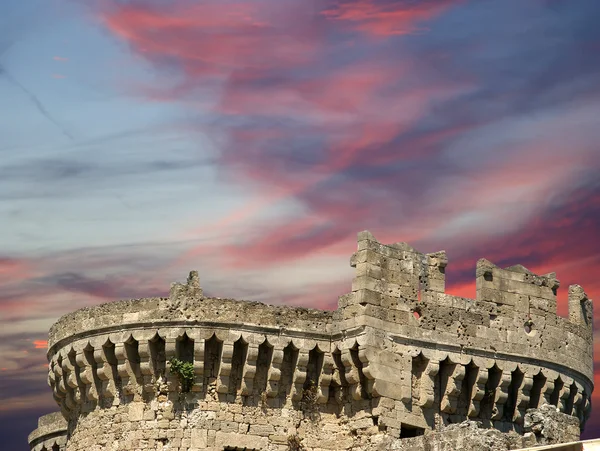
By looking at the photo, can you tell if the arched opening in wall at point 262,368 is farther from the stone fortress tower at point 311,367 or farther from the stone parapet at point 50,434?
the stone parapet at point 50,434

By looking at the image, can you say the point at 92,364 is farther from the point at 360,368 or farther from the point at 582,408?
the point at 582,408

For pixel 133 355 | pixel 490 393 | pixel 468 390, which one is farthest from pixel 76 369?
pixel 490 393

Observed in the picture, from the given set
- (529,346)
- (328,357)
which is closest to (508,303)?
(529,346)

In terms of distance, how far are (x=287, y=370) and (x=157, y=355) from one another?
2.79 meters

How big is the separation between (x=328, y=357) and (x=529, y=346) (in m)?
4.86

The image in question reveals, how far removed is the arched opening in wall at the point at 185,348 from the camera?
121 feet

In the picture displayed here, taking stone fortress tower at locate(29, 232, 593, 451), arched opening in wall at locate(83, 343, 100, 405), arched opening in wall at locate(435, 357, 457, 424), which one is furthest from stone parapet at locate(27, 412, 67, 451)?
arched opening in wall at locate(435, 357, 457, 424)

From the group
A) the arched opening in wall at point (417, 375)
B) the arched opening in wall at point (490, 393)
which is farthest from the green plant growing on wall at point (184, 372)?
the arched opening in wall at point (490, 393)

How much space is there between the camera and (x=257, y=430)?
3669 cm

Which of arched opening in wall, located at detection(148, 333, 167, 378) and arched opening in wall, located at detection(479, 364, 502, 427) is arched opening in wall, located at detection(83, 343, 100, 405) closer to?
arched opening in wall, located at detection(148, 333, 167, 378)

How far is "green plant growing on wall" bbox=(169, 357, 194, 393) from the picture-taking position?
3666 cm

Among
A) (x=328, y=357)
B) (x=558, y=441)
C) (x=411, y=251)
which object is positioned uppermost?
(x=411, y=251)

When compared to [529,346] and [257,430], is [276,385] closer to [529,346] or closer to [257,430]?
[257,430]

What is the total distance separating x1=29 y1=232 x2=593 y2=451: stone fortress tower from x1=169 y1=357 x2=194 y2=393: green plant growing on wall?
0.02 metres
